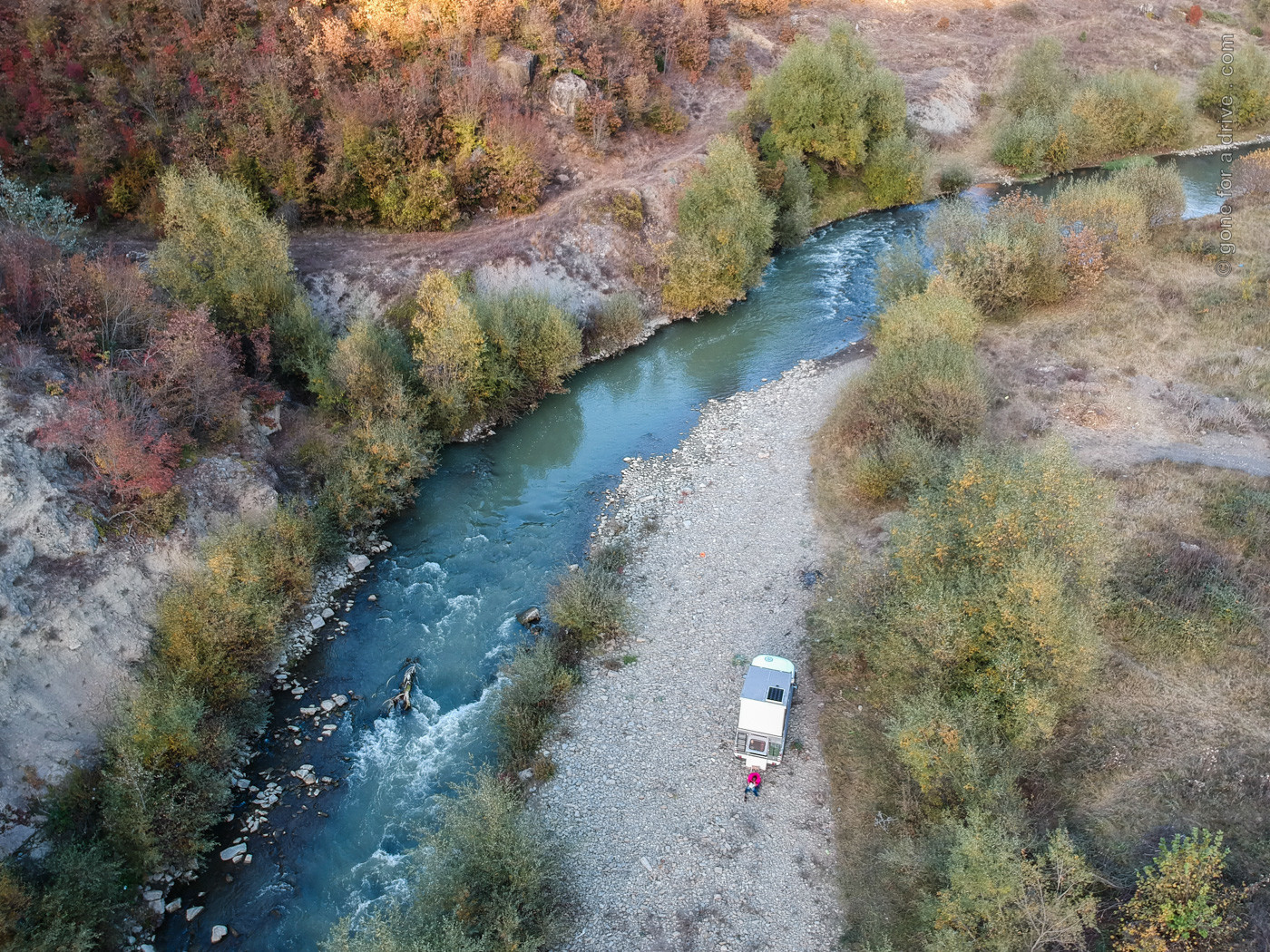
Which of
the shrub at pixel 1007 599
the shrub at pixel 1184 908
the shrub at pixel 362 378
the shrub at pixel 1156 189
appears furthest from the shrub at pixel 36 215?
the shrub at pixel 1156 189

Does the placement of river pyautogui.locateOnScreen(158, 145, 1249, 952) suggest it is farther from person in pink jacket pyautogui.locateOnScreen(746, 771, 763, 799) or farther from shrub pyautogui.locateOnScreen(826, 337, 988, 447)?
shrub pyautogui.locateOnScreen(826, 337, 988, 447)

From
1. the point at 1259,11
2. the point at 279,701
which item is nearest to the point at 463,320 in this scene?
the point at 279,701

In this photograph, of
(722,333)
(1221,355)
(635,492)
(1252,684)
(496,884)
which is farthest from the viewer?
(722,333)

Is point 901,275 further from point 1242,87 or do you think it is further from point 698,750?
point 1242,87

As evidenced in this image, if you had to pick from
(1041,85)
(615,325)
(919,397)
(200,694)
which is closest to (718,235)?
(615,325)

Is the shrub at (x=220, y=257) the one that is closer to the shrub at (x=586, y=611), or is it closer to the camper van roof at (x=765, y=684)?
the shrub at (x=586, y=611)

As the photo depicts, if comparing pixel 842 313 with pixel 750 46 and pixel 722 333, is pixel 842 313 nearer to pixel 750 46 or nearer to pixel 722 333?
pixel 722 333

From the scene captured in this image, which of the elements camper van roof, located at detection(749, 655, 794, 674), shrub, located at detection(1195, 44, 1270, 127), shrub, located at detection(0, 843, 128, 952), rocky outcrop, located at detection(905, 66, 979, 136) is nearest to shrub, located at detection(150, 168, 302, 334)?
shrub, located at detection(0, 843, 128, 952)
